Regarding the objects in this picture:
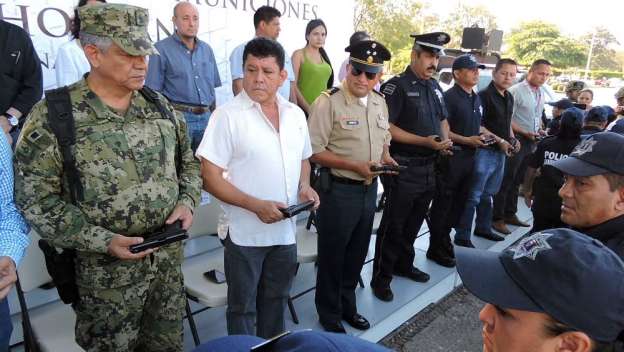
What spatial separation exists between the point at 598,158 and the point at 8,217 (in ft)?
7.74

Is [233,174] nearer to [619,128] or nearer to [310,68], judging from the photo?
[310,68]

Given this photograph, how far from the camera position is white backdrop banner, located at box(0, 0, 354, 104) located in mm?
3283

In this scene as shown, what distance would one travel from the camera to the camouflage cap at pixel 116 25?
62.7 inches

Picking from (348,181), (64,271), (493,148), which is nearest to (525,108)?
(493,148)

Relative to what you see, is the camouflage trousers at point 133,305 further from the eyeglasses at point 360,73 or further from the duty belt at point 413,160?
the duty belt at point 413,160

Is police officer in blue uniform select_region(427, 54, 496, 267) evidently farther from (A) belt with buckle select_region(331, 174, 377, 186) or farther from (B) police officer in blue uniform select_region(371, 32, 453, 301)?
(A) belt with buckle select_region(331, 174, 377, 186)

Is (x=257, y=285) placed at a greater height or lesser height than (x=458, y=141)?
lesser

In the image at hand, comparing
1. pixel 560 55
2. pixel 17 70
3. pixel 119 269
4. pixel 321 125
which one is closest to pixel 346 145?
pixel 321 125

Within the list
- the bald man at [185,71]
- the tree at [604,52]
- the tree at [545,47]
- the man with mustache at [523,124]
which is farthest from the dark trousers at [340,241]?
the tree at [604,52]

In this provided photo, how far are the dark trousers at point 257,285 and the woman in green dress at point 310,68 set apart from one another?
2.49 m

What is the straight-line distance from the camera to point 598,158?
177cm

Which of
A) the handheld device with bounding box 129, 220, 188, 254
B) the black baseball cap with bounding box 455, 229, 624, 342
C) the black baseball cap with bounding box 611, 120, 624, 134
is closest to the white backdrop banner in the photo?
the handheld device with bounding box 129, 220, 188, 254

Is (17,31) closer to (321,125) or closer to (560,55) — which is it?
→ (321,125)

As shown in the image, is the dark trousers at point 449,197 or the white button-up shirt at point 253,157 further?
the dark trousers at point 449,197
